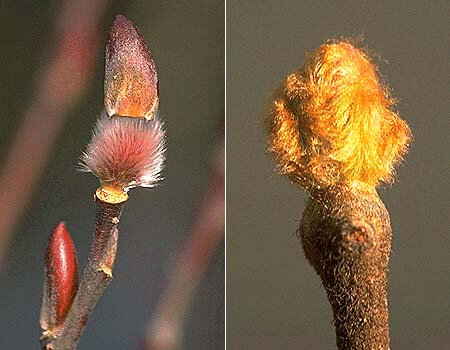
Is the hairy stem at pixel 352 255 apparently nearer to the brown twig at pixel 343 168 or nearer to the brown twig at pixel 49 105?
the brown twig at pixel 343 168

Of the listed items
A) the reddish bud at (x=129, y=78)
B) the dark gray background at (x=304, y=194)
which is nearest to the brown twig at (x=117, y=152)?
the reddish bud at (x=129, y=78)

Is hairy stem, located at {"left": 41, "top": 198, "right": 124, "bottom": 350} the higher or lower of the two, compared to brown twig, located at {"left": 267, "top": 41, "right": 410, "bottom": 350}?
lower

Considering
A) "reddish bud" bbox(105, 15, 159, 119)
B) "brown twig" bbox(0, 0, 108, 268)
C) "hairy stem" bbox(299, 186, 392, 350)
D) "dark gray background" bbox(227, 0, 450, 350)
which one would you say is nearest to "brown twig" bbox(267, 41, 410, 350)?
"hairy stem" bbox(299, 186, 392, 350)

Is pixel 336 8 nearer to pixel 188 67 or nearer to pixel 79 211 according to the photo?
pixel 188 67

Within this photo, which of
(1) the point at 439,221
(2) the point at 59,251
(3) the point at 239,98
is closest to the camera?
(2) the point at 59,251

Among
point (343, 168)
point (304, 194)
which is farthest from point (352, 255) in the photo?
point (304, 194)

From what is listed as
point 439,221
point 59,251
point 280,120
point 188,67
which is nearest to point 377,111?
point 280,120

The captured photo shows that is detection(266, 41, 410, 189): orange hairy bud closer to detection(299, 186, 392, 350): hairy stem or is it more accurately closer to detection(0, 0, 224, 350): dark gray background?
detection(299, 186, 392, 350): hairy stem
